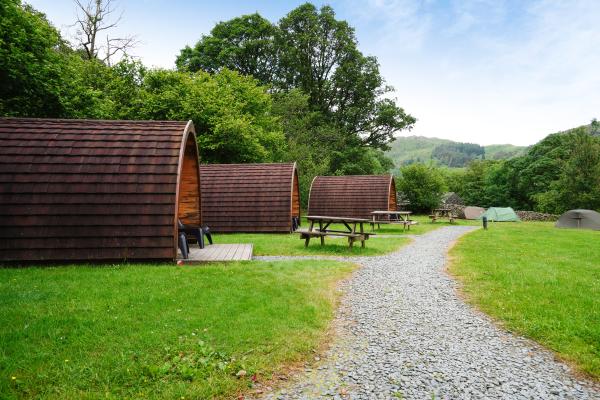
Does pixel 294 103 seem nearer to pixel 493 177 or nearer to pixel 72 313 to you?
pixel 72 313

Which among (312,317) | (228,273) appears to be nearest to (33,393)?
(312,317)

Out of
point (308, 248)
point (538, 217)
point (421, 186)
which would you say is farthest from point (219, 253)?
point (538, 217)

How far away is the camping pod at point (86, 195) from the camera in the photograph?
8.26m

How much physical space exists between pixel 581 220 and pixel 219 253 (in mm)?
32379

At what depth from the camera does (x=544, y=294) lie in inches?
276

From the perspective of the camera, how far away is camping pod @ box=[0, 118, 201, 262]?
8258mm

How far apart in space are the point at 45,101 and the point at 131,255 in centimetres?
1352

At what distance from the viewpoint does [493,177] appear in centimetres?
6838

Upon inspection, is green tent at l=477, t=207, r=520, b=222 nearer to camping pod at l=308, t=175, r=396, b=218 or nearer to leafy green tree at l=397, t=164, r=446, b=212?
leafy green tree at l=397, t=164, r=446, b=212

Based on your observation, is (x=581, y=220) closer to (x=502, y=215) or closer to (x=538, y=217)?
(x=502, y=215)

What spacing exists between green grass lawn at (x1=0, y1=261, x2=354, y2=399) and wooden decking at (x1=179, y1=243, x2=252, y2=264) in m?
1.68

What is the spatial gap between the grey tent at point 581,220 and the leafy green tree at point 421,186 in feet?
40.0

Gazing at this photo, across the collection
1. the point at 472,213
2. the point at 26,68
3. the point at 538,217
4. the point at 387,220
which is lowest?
the point at 538,217

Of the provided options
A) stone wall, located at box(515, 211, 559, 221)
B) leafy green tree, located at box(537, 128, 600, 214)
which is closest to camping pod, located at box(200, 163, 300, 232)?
stone wall, located at box(515, 211, 559, 221)
